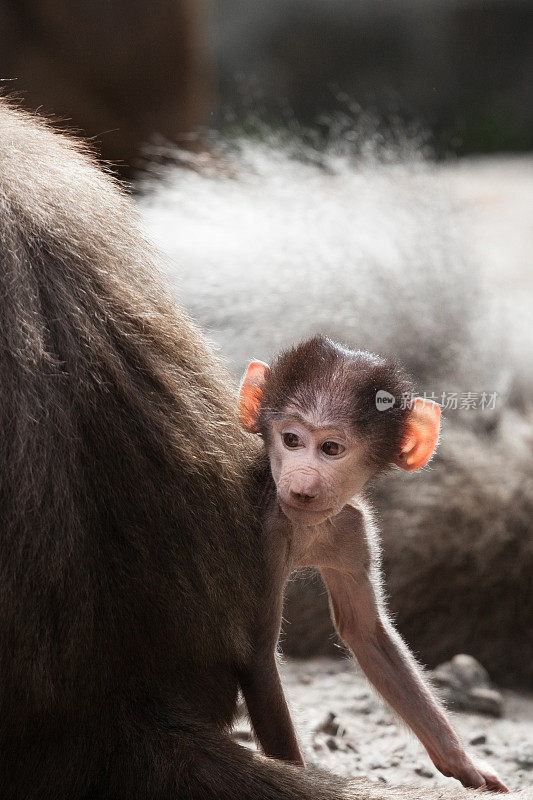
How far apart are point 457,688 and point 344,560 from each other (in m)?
1.12

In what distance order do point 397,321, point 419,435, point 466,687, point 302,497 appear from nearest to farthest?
point 302,497 → point 419,435 → point 466,687 → point 397,321

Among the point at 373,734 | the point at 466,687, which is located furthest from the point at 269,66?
the point at 373,734

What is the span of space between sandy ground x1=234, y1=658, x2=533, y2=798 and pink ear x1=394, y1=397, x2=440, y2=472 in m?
0.63

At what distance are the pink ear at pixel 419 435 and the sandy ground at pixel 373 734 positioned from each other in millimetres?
635

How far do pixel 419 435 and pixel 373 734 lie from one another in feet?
3.51

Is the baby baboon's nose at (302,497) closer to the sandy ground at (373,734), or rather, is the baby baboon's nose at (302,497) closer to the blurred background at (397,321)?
the sandy ground at (373,734)

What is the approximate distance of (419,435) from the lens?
1.76m

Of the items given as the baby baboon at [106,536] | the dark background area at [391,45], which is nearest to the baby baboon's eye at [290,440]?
the baby baboon at [106,536]

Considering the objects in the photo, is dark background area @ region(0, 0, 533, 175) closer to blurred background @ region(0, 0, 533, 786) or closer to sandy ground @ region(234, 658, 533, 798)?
blurred background @ region(0, 0, 533, 786)

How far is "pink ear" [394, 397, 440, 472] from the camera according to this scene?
69.0 inches

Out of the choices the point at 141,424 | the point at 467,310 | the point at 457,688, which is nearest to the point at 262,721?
the point at 141,424

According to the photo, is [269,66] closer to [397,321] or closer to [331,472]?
[397,321]

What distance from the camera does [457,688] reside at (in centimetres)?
279

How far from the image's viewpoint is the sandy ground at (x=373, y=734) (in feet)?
7.62
